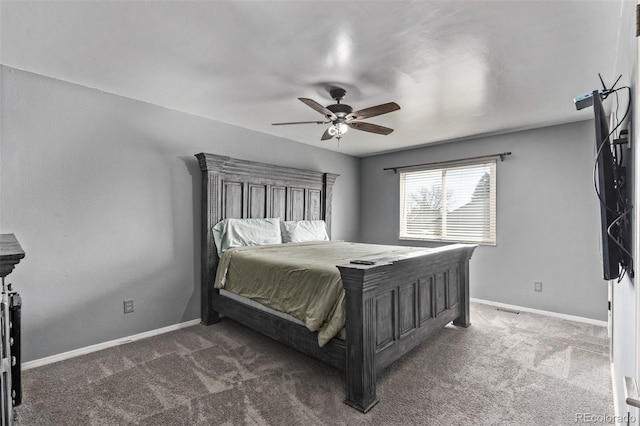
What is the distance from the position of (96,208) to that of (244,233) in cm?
144

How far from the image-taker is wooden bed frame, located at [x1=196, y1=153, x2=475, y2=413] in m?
2.01

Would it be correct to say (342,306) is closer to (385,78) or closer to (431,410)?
(431,410)

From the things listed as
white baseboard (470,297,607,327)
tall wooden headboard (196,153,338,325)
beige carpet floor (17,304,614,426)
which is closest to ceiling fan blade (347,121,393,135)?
tall wooden headboard (196,153,338,325)

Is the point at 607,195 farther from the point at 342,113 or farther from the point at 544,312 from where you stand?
the point at 544,312

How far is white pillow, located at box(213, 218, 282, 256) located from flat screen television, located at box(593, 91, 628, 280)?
122 inches

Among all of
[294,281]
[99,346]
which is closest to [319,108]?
[294,281]

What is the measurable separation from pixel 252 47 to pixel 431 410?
2628mm

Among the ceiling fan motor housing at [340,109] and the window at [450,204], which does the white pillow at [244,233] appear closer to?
the ceiling fan motor housing at [340,109]

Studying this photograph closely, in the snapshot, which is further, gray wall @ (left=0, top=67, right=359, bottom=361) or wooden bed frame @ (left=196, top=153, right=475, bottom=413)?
gray wall @ (left=0, top=67, right=359, bottom=361)

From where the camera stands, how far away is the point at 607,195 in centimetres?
131

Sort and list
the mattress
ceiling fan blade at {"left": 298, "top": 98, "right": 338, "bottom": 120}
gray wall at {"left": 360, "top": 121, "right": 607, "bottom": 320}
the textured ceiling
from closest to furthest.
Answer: the textured ceiling
the mattress
ceiling fan blade at {"left": 298, "top": 98, "right": 338, "bottom": 120}
gray wall at {"left": 360, "top": 121, "right": 607, "bottom": 320}

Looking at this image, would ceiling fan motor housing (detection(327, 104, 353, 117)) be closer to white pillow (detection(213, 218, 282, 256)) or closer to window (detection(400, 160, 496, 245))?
white pillow (detection(213, 218, 282, 256))

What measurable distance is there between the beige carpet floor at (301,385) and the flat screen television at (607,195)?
1.16 m

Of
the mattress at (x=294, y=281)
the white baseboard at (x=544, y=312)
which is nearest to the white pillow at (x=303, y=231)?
the mattress at (x=294, y=281)
